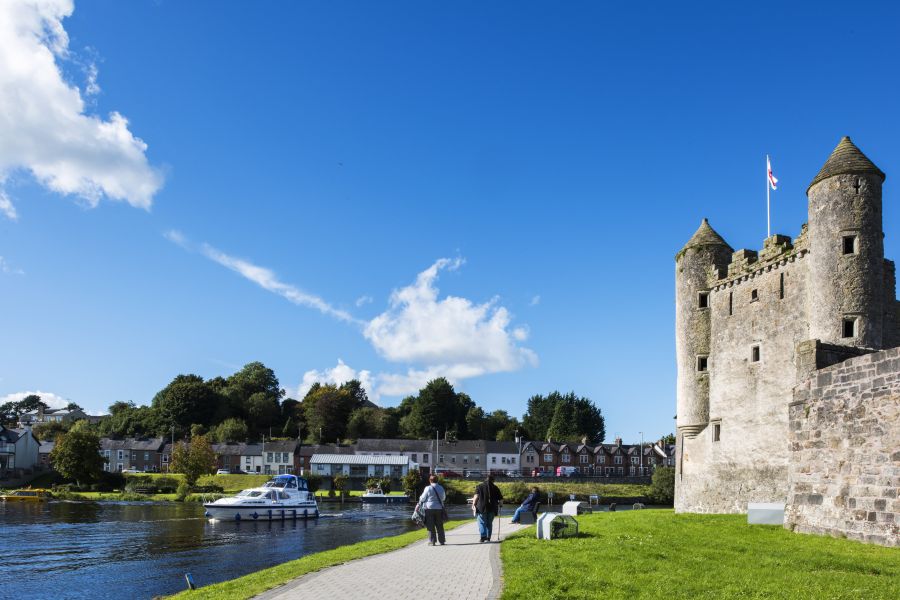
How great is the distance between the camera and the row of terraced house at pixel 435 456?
11688 centimetres

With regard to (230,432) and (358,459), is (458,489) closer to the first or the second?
(358,459)

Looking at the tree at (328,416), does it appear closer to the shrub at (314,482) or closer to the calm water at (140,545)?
the shrub at (314,482)

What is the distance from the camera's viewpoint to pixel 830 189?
27.5 metres

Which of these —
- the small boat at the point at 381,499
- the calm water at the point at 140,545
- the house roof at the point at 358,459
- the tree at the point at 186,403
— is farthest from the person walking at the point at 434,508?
the tree at the point at 186,403

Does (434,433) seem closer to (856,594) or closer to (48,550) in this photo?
(48,550)

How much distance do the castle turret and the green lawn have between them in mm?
13812

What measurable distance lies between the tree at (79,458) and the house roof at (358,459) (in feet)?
121

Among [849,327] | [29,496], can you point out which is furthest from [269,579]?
[29,496]

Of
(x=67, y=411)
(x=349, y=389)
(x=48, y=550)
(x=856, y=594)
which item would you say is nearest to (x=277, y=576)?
(x=856, y=594)

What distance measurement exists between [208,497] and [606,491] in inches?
1828

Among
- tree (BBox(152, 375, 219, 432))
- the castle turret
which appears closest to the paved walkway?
the castle turret

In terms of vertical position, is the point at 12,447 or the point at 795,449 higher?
the point at 795,449

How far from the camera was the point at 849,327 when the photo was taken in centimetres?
2648

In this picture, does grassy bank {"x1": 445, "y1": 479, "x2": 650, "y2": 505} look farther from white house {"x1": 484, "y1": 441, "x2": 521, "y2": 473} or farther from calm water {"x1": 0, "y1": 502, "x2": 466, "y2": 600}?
white house {"x1": 484, "y1": 441, "x2": 521, "y2": 473}
